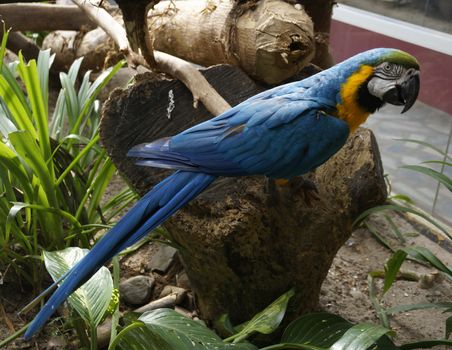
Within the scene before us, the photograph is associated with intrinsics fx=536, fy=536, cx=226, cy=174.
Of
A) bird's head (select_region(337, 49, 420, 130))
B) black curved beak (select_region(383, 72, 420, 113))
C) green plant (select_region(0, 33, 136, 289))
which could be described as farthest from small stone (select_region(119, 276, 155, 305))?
black curved beak (select_region(383, 72, 420, 113))

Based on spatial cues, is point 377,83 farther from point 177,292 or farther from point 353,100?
point 177,292

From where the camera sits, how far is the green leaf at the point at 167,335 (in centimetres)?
96

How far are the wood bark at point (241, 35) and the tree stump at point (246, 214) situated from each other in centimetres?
25

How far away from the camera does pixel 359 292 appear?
5.10 feet

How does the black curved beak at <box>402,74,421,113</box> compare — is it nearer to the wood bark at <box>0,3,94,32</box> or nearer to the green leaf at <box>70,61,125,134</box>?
the green leaf at <box>70,61,125,134</box>

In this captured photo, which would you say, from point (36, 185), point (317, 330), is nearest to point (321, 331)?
point (317, 330)

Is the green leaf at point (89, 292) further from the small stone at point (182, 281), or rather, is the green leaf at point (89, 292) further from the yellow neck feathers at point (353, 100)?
the yellow neck feathers at point (353, 100)

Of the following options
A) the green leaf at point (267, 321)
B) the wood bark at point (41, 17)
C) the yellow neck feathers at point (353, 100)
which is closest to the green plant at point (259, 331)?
the green leaf at point (267, 321)

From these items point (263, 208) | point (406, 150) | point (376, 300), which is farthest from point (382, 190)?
point (406, 150)

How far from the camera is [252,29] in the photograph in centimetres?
139

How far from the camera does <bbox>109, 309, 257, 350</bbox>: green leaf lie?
96 centimetres

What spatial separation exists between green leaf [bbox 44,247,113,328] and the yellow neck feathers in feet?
1.82

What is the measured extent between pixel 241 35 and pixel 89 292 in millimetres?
775

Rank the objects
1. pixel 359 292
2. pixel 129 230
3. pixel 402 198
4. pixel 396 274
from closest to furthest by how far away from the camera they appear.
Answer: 1. pixel 129 230
2. pixel 396 274
3. pixel 359 292
4. pixel 402 198
